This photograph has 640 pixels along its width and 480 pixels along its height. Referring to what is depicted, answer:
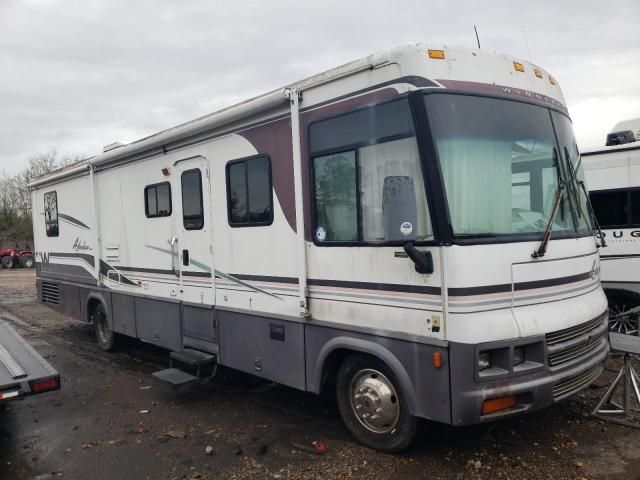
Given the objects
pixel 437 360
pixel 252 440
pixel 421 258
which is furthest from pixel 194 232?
pixel 437 360

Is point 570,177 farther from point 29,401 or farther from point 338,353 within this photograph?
point 29,401

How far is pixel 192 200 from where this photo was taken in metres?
6.14

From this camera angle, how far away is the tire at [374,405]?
161 inches

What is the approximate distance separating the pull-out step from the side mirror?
293 centimetres

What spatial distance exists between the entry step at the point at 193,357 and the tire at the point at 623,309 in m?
5.42

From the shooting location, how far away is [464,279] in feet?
12.0

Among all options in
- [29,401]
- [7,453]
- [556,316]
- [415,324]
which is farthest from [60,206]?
[556,316]

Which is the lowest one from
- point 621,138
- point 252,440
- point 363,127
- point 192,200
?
point 252,440

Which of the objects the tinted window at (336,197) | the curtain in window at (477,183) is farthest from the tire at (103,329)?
the curtain in window at (477,183)

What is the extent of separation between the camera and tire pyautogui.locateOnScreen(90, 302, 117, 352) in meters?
8.25

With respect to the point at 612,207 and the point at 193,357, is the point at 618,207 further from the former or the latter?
the point at 193,357

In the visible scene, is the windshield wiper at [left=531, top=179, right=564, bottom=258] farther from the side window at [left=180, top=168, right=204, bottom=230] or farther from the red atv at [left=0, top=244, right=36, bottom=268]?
the red atv at [left=0, top=244, right=36, bottom=268]

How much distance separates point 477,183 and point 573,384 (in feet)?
5.47

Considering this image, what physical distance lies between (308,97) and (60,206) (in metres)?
6.36
